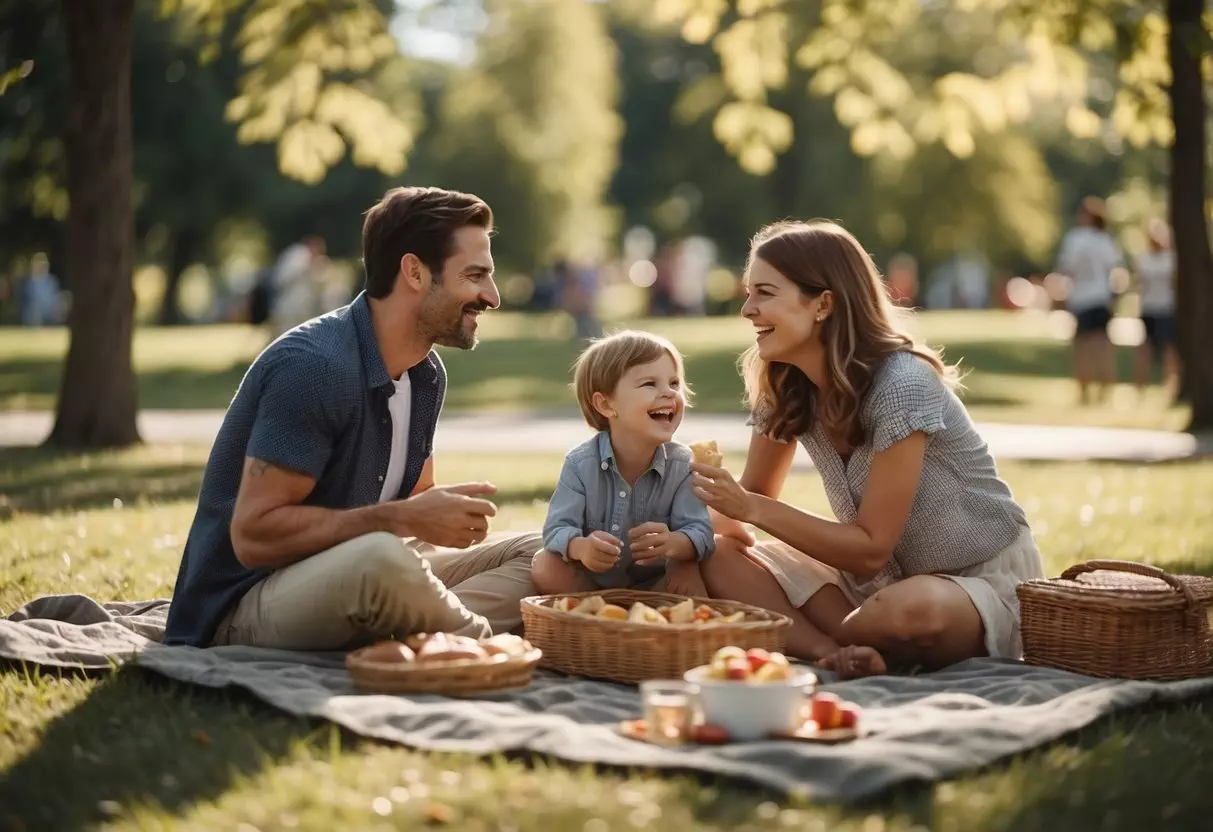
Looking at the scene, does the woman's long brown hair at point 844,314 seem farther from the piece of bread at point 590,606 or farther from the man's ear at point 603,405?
the piece of bread at point 590,606

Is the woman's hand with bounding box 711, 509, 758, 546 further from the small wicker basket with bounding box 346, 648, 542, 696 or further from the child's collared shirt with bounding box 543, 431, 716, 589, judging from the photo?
the small wicker basket with bounding box 346, 648, 542, 696

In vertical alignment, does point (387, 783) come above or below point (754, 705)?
below

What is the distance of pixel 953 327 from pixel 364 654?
3002 centimetres

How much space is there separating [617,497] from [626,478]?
0.36ft

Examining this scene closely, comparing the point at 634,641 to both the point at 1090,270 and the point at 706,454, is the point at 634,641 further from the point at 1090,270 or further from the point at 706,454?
the point at 1090,270

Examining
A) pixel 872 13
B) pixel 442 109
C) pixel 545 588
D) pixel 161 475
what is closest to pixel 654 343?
pixel 545 588

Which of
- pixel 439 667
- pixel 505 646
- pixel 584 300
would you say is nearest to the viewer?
pixel 439 667

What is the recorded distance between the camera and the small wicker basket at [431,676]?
4758mm

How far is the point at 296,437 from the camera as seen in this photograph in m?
5.11

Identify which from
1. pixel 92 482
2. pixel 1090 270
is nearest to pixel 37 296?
pixel 1090 270

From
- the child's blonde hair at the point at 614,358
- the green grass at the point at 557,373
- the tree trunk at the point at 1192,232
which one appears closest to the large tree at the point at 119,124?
the green grass at the point at 557,373

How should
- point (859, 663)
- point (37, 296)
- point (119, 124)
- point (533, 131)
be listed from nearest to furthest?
point (859, 663), point (119, 124), point (533, 131), point (37, 296)

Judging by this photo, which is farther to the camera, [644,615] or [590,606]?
[590,606]

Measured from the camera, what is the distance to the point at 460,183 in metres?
45.7
